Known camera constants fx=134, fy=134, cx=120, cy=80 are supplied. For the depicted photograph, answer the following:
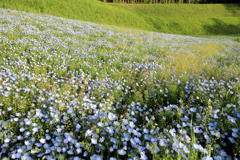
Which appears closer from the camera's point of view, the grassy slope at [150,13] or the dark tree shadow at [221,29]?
the grassy slope at [150,13]

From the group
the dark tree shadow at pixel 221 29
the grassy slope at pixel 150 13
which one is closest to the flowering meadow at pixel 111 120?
the grassy slope at pixel 150 13

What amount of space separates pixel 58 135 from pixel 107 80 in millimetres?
2302

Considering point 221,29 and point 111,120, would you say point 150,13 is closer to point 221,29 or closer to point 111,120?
point 221,29

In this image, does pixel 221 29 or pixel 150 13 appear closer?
pixel 221 29

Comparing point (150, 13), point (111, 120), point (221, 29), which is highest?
point (150, 13)

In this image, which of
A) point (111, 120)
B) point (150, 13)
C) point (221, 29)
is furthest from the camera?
point (150, 13)

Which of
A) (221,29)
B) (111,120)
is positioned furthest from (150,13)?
(111,120)

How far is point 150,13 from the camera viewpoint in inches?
1969

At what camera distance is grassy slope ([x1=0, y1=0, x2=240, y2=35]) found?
970 inches

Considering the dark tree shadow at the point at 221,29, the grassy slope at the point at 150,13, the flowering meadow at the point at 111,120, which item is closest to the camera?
the flowering meadow at the point at 111,120

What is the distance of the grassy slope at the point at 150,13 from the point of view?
24.6 m

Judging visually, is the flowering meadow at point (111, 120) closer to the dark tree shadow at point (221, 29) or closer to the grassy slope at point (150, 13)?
the grassy slope at point (150, 13)

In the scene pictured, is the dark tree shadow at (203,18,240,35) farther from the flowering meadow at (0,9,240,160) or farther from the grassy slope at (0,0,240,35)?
the flowering meadow at (0,9,240,160)

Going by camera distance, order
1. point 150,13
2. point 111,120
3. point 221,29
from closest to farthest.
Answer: point 111,120 < point 221,29 < point 150,13
